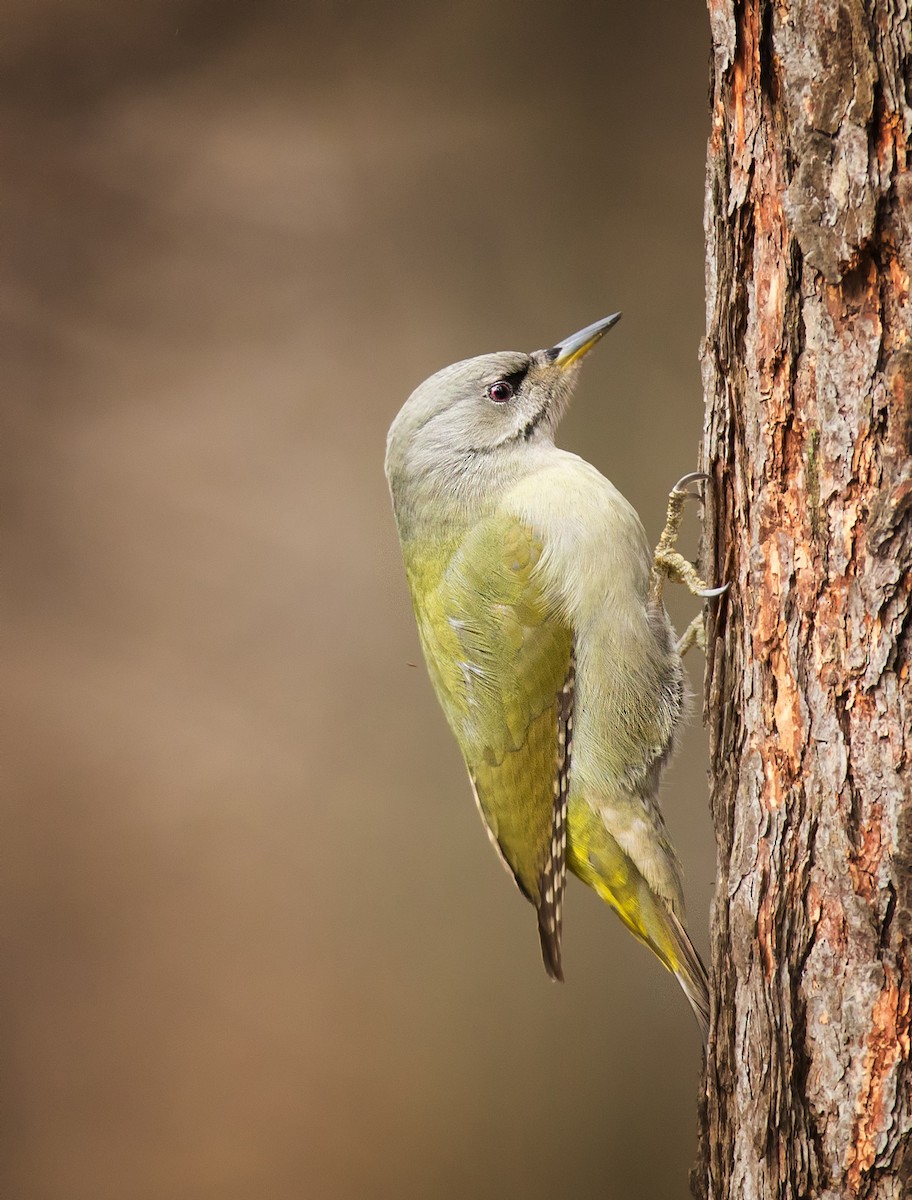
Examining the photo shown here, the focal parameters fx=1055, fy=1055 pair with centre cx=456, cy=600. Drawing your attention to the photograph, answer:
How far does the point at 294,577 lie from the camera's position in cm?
269

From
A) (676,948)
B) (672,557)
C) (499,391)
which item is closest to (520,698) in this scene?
(672,557)

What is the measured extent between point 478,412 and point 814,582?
1.06 m

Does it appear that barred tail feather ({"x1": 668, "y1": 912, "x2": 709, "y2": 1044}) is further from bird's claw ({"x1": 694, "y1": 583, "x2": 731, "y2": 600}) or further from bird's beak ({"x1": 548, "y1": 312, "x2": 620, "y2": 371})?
bird's beak ({"x1": 548, "y1": 312, "x2": 620, "y2": 371})

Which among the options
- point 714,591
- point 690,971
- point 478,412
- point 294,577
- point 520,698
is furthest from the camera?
point 294,577

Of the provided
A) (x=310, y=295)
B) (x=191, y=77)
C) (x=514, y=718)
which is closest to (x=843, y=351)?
(x=514, y=718)

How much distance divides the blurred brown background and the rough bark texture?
1366mm

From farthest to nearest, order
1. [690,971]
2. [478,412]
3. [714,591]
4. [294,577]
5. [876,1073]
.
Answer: [294,577] < [478,412] < [690,971] < [714,591] < [876,1073]

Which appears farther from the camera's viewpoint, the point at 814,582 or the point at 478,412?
the point at 478,412

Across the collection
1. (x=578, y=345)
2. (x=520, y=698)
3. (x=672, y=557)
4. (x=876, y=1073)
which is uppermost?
(x=578, y=345)

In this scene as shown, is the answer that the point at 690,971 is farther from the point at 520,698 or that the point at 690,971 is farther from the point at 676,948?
the point at 520,698

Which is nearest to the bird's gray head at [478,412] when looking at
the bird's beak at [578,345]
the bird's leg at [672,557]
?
the bird's beak at [578,345]

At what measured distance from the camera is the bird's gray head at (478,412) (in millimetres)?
2170

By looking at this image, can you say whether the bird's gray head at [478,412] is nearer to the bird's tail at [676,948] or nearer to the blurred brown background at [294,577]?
the blurred brown background at [294,577]

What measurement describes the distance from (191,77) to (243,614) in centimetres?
129
